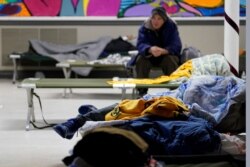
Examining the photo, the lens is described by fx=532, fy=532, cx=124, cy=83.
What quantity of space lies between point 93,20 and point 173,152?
273 inches

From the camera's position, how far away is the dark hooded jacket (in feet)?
22.4

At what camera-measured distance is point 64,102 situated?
6852 millimetres

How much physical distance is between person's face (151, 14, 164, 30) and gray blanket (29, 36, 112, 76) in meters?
2.57

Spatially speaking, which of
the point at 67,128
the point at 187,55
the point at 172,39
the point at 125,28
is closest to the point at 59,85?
the point at 67,128

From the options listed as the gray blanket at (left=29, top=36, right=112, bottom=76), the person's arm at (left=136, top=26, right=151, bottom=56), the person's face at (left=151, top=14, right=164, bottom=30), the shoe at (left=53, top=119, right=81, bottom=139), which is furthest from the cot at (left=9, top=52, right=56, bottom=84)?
the shoe at (left=53, top=119, right=81, bottom=139)

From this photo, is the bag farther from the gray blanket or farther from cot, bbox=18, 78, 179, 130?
the gray blanket

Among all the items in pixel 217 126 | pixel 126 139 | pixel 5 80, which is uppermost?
pixel 126 139

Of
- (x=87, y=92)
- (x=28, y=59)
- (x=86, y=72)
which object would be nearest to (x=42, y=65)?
(x=28, y=59)

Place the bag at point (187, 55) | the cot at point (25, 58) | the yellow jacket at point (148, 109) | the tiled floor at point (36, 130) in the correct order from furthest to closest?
the cot at point (25, 58) → the bag at point (187, 55) → the tiled floor at point (36, 130) → the yellow jacket at point (148, 109)

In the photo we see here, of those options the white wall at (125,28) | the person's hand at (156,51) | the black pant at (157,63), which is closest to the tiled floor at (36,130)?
the black pant at (157,63)

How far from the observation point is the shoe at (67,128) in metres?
3.62

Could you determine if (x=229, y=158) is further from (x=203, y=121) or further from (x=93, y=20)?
(x=93, y=20)

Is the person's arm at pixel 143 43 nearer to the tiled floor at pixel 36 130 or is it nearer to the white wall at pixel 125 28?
the tiled floor at pixel 36 130

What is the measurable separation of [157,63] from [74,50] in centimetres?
292
